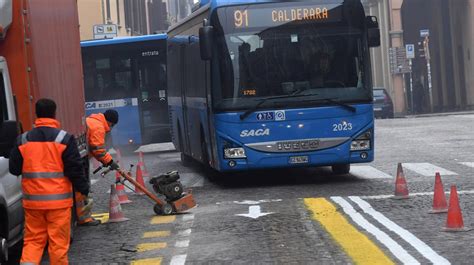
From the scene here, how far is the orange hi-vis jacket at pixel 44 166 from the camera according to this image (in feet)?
27.0

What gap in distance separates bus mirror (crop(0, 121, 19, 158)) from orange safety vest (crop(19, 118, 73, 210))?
10 centimetres

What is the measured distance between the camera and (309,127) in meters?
15.6

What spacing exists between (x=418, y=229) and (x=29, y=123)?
436 cm

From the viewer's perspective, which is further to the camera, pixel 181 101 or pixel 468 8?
pixel 468 8

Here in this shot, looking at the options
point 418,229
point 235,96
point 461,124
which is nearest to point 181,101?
point 235,96

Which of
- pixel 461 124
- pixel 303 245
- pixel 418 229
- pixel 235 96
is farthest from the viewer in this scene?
pixel 461 124

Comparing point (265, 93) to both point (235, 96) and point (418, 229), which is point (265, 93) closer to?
point (235, 96)

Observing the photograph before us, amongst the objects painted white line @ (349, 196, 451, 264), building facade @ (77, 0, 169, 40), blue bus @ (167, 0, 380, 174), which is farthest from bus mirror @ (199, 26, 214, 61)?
building facade @ (77, 0, 169, 40)

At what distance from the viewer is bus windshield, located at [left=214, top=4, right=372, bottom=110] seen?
15.6 meters

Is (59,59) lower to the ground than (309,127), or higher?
higher

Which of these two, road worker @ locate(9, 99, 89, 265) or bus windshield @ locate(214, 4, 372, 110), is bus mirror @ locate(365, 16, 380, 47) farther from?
road worker @ locate(9, 99, 89, 265)

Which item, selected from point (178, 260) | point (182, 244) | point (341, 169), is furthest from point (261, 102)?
point (178, 260)

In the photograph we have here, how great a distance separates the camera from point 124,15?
1948 inches

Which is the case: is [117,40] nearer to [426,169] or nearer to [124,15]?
[426,169]
